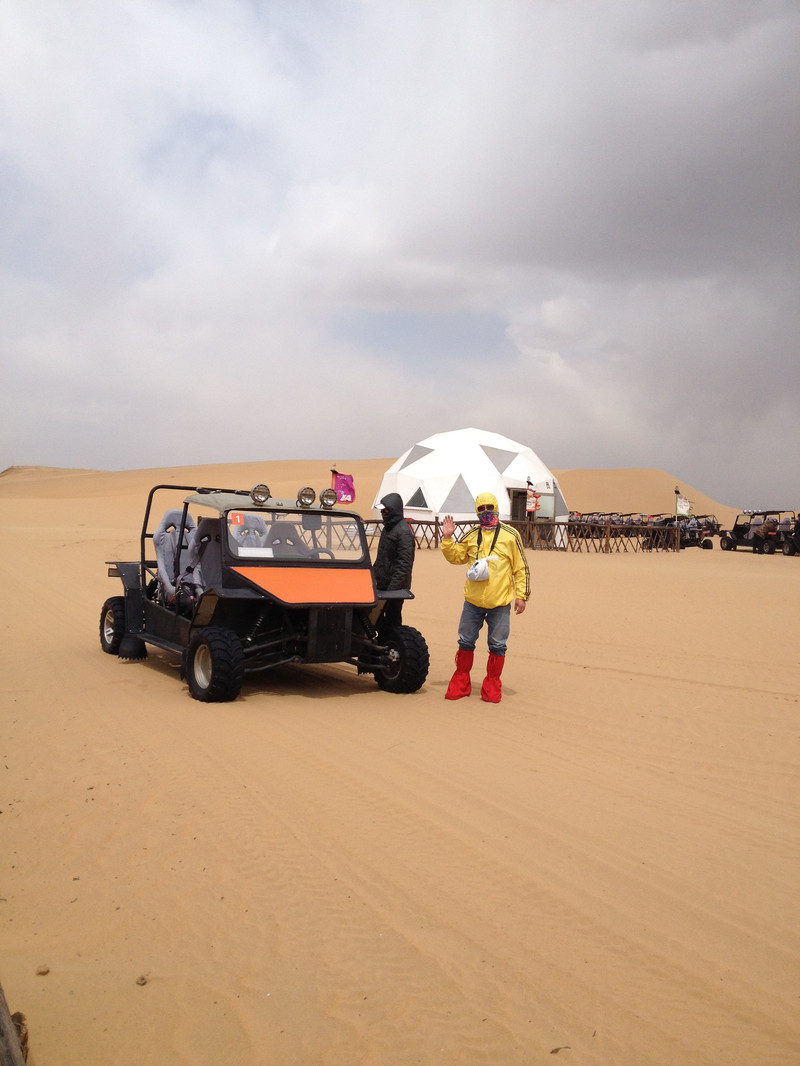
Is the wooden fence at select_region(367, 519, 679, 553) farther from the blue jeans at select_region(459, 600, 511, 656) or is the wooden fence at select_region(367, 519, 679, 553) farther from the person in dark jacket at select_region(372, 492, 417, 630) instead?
the blue jeans at select_region(459, 600, 511, 656)

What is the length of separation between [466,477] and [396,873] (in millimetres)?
33281

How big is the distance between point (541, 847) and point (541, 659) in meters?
5.88

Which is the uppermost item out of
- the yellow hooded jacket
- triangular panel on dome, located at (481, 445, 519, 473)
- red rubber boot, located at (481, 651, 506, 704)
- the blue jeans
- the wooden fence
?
triangular panel on dome, located at (481, 445, 519, 473)

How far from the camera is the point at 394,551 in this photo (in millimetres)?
7902

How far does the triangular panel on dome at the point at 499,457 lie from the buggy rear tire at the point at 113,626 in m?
29.7

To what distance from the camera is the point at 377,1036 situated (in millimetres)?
2629

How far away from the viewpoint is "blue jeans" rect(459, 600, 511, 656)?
7.38 meters

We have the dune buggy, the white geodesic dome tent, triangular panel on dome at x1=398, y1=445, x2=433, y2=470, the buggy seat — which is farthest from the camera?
triangular panel on dome at x1=398, y1=445, x2=433, y2=470

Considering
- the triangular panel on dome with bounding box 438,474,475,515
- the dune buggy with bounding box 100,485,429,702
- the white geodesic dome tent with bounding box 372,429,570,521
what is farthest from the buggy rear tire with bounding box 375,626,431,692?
the triangular panel on dome with bounding box 438,474,475,515

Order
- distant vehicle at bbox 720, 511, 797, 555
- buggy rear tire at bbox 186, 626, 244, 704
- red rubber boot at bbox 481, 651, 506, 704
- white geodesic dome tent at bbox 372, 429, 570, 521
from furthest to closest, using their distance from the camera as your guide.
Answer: white geodesic dome tent at bbox 372, 429, 570, 521
distant vehicle at bbox 720, 511, 797, 555
red rubber boot at bbox 481, 651, 506, 704
buggy rear tire at bbox 186, 626, 244, 704

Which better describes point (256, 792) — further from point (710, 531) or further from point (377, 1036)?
point (710, 531)

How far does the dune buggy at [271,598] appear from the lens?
696cm

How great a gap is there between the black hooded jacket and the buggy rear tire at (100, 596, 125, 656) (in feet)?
9.59

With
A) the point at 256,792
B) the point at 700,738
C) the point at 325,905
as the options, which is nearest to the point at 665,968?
the point at 325,905
